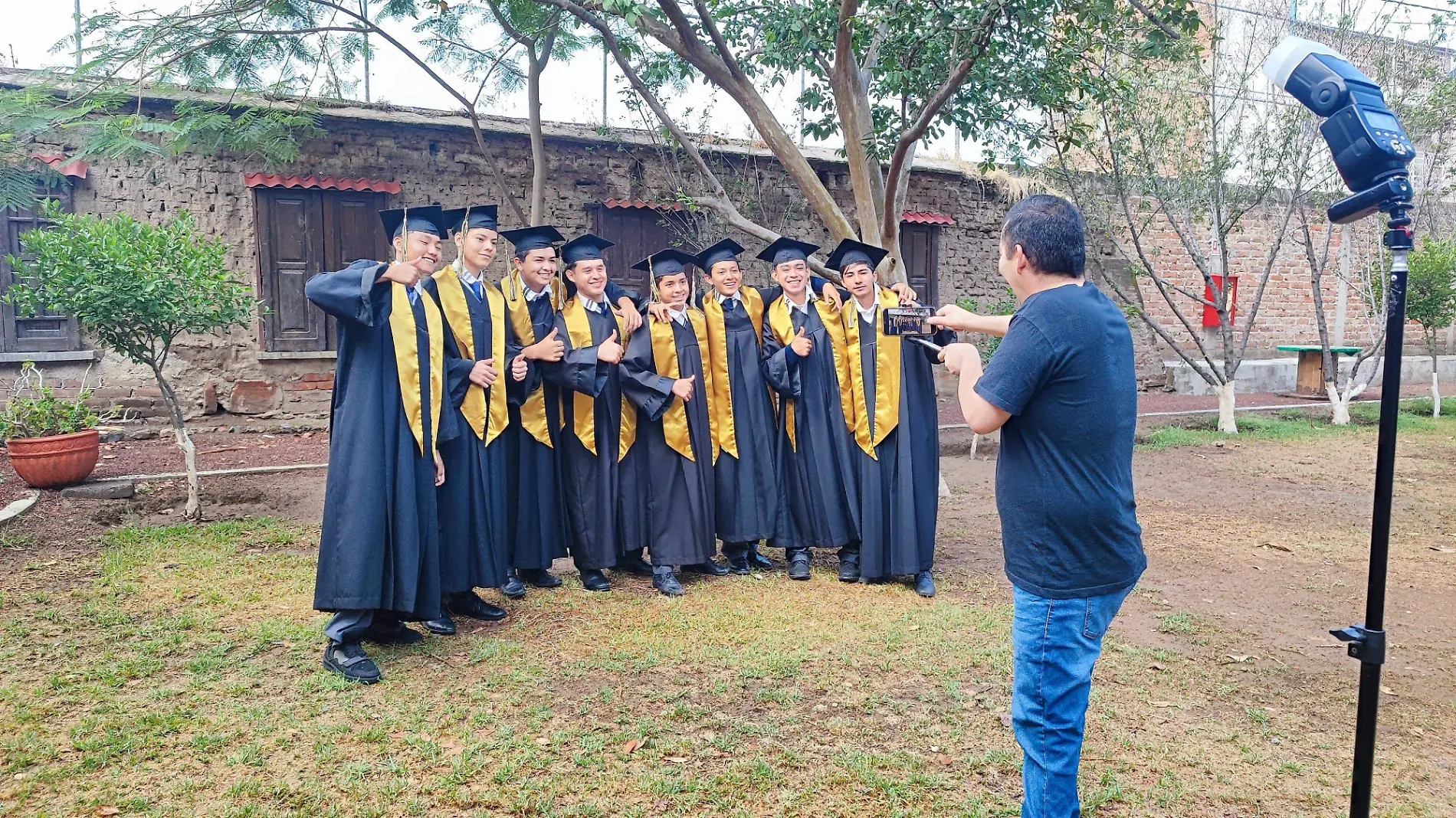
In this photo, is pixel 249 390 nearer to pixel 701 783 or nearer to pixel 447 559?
pixel 447 559

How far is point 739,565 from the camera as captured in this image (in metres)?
5.81

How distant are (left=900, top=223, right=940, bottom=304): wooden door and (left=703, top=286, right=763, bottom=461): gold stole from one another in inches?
328

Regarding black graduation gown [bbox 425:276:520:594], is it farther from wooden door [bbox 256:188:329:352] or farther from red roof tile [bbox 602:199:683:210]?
red roof tile [bbox 602:199:683:210]

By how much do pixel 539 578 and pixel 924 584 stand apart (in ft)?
7.22

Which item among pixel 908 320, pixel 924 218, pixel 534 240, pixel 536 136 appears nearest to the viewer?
pixel 908 320

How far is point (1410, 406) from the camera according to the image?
14.2 m

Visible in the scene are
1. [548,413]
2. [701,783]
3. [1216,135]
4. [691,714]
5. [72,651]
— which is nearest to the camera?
[701,783]

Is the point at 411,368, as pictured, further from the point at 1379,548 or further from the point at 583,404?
the point at 1379,548

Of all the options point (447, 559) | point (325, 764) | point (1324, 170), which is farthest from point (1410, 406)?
point (325, 764)

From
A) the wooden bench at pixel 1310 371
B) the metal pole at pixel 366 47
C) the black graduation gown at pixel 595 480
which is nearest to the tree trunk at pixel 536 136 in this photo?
the metal pole at pixel 366 47

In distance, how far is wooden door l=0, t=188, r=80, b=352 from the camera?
10031 millimetres

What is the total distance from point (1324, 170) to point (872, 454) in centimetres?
950

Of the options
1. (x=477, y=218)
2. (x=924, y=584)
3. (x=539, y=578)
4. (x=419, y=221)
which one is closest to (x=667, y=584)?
(x=539, y=578)

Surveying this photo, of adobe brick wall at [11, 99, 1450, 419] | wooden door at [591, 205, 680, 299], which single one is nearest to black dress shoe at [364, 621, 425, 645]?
adobe brick wall at [11, 99, 1450, 419]
